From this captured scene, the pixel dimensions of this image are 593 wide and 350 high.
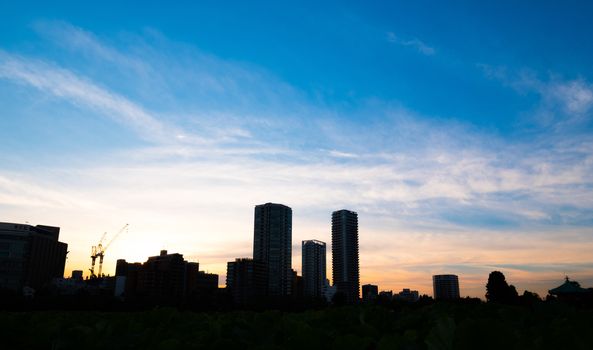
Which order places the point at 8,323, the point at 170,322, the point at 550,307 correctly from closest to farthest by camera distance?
the point at 8,323 → the point at 550,307 → the point at 170,322

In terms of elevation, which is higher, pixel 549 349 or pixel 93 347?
pixel 549 349

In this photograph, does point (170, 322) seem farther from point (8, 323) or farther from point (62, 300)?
point (62, 300)

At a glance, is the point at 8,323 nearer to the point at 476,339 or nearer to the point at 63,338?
the point at 63,338

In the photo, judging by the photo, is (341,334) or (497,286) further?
(497,286)

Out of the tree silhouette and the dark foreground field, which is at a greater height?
the tree silhouette

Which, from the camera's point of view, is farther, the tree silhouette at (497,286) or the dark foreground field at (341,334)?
the tree silhouette at (497,286)

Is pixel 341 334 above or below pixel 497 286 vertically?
below

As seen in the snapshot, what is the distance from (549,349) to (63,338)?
328cm

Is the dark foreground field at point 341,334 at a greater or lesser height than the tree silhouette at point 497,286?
lesser

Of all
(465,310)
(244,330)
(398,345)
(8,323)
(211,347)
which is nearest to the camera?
(398,345)

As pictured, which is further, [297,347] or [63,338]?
[63,338]

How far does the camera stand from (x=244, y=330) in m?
3.75

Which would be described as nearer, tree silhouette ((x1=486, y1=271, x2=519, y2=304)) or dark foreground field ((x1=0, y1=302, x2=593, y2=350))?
dark foreground field ((x1=0, y1=302, x2=593, y2=350))

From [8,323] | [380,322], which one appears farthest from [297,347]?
[8,323]
